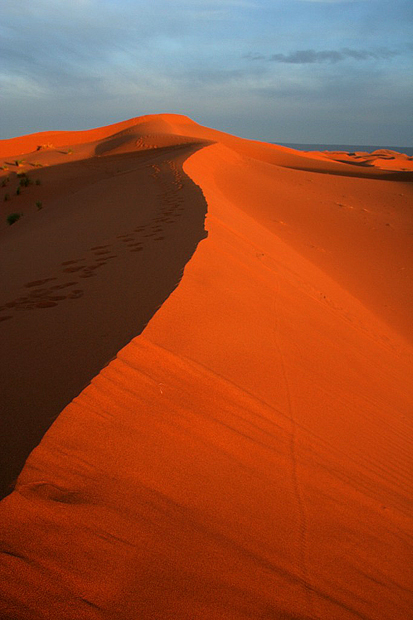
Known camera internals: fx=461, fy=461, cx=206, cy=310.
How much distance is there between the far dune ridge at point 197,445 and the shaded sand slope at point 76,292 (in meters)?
0.02

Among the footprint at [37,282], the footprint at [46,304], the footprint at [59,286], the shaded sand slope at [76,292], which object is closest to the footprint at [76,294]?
the shaded sand slope at [76,292]

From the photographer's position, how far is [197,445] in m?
2.02

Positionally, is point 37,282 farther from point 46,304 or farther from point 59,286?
point 46,304

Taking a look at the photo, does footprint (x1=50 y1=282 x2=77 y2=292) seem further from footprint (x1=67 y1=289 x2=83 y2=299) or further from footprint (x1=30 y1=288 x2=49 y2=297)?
footprint (x1=67 y1=289 x2=83 y2=299)

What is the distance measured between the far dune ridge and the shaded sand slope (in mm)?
21

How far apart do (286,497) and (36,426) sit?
110 centimetres

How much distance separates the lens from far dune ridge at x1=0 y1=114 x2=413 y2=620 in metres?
1.41

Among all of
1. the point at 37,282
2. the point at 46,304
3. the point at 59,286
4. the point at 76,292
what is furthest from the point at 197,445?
the point at 37,282

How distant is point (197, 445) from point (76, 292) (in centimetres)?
241

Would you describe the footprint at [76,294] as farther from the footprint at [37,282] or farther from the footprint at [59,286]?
the footprint at [37,282]

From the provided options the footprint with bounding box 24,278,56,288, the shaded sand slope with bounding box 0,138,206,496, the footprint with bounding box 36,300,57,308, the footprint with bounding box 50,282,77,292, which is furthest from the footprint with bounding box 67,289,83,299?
the footprint with bounding box 24,278,56,288

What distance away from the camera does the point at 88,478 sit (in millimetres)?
1693

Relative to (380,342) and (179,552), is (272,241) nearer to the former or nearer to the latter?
(380,342)

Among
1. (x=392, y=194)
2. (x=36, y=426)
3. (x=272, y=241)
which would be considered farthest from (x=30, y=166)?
(x=36, y=426)
